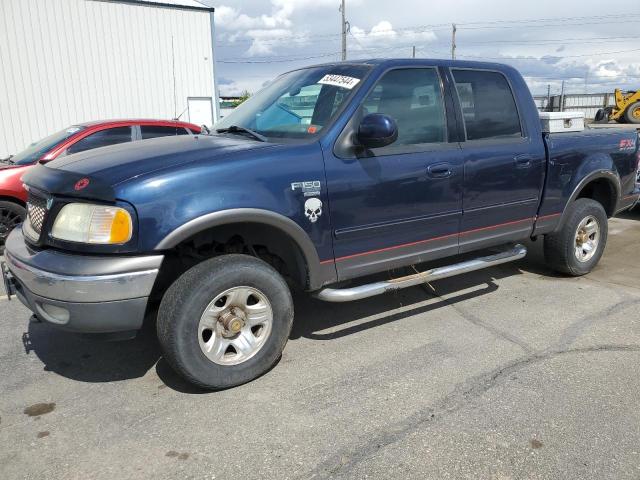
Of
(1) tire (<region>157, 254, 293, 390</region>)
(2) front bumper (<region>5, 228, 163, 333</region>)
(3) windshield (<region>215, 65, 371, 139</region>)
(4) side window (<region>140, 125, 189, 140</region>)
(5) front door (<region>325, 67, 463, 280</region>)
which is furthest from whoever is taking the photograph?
(4) side window (<region>140, 125, 189, 140</region>)

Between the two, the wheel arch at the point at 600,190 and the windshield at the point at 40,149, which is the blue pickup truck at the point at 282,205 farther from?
the windshield at the point at 40,149

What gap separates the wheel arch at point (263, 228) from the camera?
8.96ft

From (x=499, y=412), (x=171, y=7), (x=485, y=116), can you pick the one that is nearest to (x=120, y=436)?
Answer: (x=499, y=412)

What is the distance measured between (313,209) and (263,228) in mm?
331

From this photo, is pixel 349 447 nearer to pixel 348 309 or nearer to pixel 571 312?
pixel 348 309

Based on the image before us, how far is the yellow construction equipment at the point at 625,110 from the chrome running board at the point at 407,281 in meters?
16.8

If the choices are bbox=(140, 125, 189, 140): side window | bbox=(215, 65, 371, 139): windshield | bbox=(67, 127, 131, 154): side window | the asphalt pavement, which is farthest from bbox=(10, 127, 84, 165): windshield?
bbox=(215, 65, 371, 139): windshield

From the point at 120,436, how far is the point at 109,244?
3.22ft

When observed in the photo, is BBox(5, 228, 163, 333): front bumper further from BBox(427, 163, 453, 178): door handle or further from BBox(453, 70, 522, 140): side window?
BBox(453, 70, 522, 140): side window

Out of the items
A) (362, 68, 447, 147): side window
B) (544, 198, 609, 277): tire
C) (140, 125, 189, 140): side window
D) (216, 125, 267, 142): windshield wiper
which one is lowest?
(544, 198, 609, 277): tire

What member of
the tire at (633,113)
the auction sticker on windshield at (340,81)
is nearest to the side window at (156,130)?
the auction sticker on windshield at (340,81)

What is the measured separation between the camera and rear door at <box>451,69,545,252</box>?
400 cm

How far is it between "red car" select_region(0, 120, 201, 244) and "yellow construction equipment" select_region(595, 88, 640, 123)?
16753mm

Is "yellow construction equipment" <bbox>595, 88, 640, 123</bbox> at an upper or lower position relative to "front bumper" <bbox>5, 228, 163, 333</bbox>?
upper
